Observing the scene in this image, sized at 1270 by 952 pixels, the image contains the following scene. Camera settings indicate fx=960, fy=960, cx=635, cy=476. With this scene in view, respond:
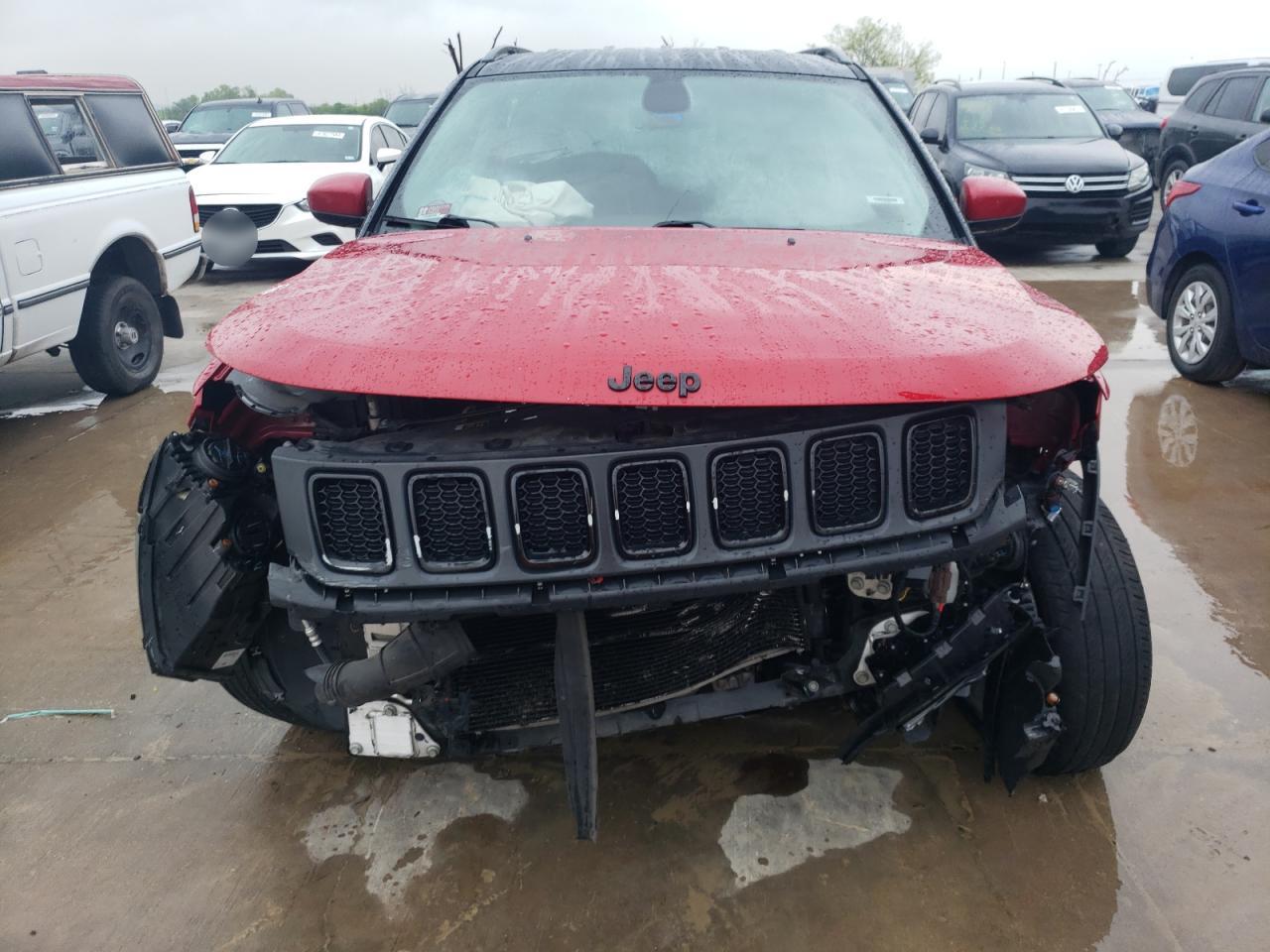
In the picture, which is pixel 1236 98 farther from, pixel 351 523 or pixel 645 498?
pixel 351 523

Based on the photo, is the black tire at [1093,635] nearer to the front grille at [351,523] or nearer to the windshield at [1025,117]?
the front grille at [351,523]

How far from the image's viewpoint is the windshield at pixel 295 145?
9.83 m

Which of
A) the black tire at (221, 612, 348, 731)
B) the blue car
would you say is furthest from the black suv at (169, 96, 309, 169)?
the black tire at (221, 612, 348, 731)

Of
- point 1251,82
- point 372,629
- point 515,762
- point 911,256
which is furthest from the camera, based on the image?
point 1251,82

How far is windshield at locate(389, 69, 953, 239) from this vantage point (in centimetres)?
278

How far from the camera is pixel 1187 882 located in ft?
7.13

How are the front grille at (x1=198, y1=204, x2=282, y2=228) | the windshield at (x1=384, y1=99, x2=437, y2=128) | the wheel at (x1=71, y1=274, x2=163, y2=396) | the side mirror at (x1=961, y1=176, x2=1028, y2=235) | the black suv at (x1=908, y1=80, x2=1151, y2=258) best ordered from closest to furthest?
the side mirror at (x1=961, y1=176, x2=1028, y2=235)
the wheel at (x1=71, y1=274, x2=163, y2=396)
the front grille at (x1=198, y1=204, x2=282, y2=228)
the black suv at (x1=908, y1=80, x2=1151, y2=258)
the windshield at (x1=384, y1=99, x2=437, y2=128)

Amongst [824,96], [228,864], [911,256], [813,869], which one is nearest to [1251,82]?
[824,96]

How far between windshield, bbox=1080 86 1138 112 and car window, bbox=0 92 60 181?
14.4 metres

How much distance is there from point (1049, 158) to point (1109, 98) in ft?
23.7

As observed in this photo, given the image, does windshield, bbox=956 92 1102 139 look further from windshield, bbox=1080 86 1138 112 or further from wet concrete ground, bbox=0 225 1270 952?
wet concrete ground, bbox=0 225 1270 952

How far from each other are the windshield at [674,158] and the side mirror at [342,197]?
31 centimetres

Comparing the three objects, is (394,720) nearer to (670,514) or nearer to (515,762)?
(515,762)

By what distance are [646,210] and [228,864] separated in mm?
2033
